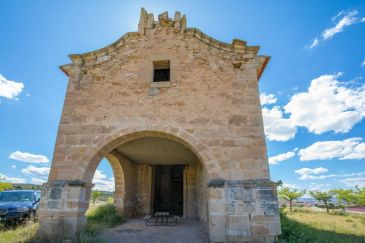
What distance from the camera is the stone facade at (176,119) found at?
15.8 feet

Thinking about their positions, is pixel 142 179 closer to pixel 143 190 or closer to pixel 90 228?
pixel 143 190

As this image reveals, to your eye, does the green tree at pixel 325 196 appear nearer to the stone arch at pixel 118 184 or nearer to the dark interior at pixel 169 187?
the dark interior at pixel 169 187

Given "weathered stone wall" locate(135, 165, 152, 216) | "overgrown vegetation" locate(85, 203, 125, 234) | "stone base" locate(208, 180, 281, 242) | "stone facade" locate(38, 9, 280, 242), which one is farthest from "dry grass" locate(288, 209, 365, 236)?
"overgrown vegetation" locate(85, 203, 125, 234)

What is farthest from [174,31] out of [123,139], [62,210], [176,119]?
[62,210]

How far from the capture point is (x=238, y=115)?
5.52 m

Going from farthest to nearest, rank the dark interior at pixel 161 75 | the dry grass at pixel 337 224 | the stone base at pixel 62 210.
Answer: the dry grass at pixel 337 224 < the dark interior at pixel 161 75 < the stone base at pixel 62 210

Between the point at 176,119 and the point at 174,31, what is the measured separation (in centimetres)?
283

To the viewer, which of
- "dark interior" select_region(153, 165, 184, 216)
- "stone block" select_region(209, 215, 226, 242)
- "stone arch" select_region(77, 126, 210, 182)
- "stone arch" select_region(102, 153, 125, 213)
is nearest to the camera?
"stone block" select_region(209, 215, 226, 242)

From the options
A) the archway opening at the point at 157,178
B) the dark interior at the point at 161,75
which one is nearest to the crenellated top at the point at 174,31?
the dark interior at the point at 161,75

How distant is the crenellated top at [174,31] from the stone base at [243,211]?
10.7 feet

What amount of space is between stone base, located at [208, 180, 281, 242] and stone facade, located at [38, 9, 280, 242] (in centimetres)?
2

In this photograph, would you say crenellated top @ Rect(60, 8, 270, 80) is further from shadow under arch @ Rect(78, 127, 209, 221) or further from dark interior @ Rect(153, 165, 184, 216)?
dark interior @ Rect(153, 165, 184, 216)

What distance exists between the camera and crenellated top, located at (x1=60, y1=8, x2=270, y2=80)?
19.9 feet

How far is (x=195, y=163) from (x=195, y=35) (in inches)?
250
